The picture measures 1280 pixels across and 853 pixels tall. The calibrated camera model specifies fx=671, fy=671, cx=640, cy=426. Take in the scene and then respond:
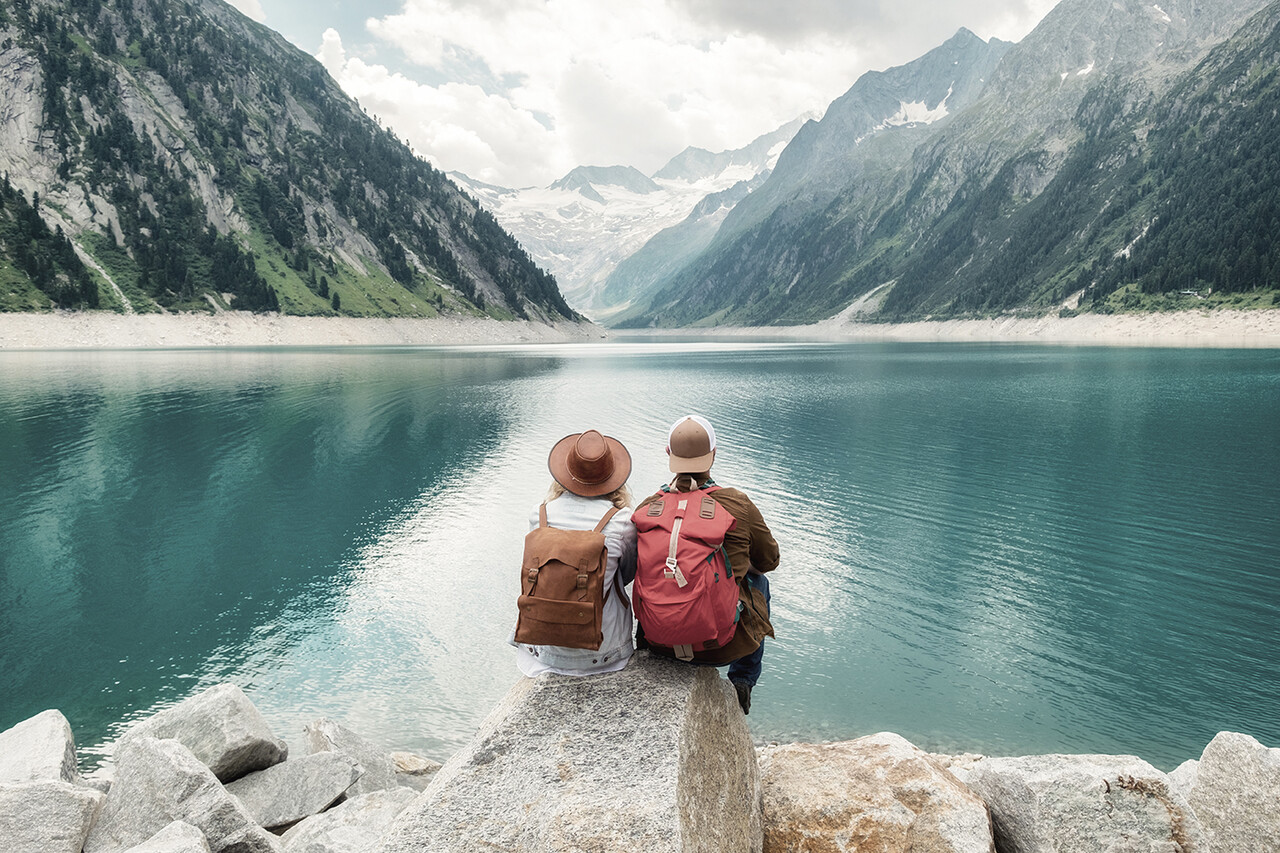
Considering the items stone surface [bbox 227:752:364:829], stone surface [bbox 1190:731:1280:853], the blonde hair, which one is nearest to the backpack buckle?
the blonde hair

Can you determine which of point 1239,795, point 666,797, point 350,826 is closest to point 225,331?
point 350,826

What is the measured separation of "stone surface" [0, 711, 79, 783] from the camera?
753cm

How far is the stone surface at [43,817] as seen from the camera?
240 inches

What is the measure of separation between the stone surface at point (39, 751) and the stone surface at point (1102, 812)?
9886mm

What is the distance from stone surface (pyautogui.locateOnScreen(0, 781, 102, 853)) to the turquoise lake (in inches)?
245

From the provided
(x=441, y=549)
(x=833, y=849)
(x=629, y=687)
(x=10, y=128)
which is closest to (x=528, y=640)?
(x=629, y=687)

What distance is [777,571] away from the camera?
2034 cm

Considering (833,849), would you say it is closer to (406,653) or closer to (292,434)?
(406,653)

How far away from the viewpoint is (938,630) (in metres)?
16.7

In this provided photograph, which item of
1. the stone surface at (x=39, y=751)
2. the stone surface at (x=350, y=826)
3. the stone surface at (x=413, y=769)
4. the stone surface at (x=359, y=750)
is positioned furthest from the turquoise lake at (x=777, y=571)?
the stone surface at (x=350, y=826)

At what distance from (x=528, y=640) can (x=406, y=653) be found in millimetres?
11970

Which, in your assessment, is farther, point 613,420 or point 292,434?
point 613,420

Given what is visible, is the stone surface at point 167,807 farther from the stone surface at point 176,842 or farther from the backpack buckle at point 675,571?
the backpack buckle at point 675,571

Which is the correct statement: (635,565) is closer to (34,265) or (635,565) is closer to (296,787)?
(296,787)
